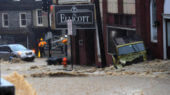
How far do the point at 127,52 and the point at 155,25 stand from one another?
2.73m

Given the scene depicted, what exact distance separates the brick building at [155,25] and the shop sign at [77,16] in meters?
5.90

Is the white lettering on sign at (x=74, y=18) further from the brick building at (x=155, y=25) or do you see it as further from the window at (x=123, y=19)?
the brick building at (x=155, y=25)

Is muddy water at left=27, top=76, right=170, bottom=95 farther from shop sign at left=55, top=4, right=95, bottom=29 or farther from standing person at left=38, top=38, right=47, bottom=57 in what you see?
standing person at left=38, top=38, right=47, bottom=57

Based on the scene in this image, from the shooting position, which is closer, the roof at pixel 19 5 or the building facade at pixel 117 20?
the building facade at pixel 117 20

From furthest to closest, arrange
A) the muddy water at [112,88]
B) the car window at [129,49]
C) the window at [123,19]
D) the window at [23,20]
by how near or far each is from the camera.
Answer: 1. the window at [23,20]
2. the window at [123,19]
3. the car window at [129,49]
4. the muddy water at [112,88]

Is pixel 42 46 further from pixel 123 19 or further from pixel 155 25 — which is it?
pixel 155 25

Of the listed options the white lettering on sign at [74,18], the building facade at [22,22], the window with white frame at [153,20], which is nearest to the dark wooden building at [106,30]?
the white lettering on sign at [74,18]

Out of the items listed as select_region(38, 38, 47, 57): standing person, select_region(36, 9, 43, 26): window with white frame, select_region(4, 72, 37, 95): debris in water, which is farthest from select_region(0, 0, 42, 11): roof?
select_region(4, 72, 37, 95): debris in water

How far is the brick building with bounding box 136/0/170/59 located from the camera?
790 inches

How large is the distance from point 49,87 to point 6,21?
137ft

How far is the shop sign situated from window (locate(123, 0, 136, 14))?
3979mm

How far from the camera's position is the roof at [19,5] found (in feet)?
163

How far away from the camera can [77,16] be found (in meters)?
27.8

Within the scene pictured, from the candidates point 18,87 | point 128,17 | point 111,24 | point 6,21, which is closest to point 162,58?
point 128,17
